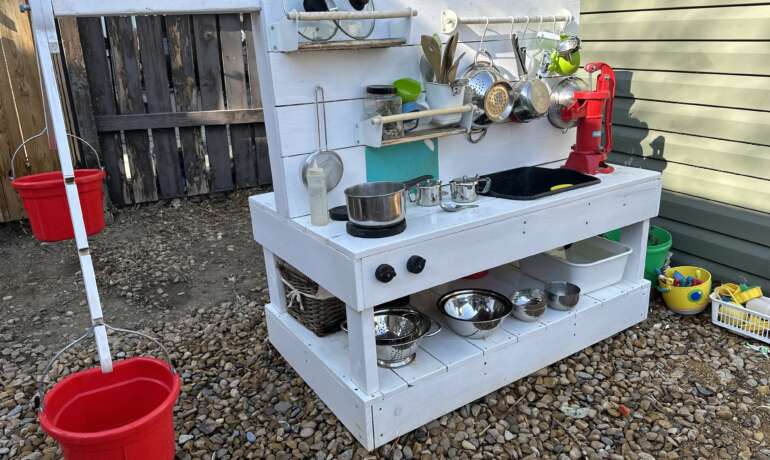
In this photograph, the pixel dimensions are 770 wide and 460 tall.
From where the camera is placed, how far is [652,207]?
307 cm

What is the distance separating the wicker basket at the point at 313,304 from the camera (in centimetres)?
264

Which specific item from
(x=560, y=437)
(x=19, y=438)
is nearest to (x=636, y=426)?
(x=560, y=437)

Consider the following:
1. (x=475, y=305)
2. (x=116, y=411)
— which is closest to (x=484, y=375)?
(x=475, y=305)

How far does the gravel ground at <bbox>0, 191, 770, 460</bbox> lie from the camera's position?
2.40 m

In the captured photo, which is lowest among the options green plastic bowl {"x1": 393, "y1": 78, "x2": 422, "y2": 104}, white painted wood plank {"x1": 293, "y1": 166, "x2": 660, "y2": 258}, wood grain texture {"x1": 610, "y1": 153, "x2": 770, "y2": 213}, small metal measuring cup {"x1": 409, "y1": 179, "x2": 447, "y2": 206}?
wood grain texture {"x1": 610, "y1": 153, "x2": 770, "y2": 213}

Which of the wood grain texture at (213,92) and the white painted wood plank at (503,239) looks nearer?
the white painted wood plank at (503,239)

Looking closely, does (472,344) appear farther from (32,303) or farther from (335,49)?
(32,303)

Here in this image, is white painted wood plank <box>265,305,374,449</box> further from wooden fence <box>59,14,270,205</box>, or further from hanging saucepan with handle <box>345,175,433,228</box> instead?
wooden fence <box>59,14,270,205</box>

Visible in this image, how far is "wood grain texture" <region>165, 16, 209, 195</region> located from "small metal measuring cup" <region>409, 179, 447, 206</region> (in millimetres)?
3492

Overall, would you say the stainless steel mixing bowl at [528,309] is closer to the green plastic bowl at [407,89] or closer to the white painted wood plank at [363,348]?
the white painted wood plank at [363,348]

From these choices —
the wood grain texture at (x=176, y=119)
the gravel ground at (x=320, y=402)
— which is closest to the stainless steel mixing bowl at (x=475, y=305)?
the gravel ground at (x=320, y=402)

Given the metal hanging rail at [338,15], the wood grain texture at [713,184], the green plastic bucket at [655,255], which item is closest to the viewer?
the metal hanging rail at [338,15]

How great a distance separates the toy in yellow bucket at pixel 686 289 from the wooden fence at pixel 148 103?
152 inches

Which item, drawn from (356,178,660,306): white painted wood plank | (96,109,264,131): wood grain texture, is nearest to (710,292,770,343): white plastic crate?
(356,178,660,306): white painted wood plank
